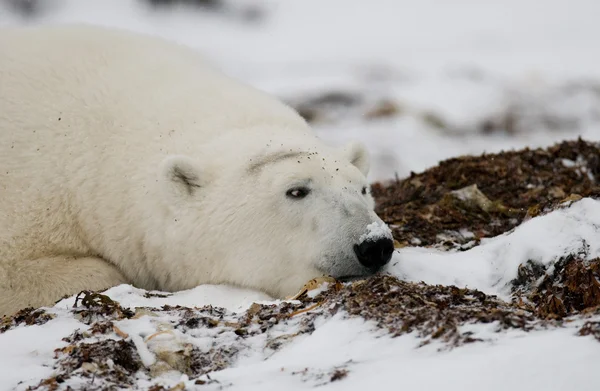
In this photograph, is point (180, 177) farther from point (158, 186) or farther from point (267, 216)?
point (267, 216)

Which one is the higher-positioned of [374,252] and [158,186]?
[158,186]

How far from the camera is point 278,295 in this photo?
4273mm

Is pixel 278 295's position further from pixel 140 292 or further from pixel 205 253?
pixel 140 292

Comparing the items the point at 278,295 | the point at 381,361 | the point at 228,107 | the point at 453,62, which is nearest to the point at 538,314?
the point at 381,361

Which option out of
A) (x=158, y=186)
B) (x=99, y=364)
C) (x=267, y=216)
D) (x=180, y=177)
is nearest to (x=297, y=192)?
(x=267, y=216)

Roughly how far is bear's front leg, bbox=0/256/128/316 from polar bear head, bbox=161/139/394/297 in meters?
0.48

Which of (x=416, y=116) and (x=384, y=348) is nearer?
(x=384, y=348)

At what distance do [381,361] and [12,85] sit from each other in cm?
366

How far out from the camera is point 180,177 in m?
4.46

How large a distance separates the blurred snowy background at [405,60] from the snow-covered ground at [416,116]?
6 cm

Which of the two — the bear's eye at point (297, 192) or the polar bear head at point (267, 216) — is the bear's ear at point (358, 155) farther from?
the bear's eye at point (297, 192)

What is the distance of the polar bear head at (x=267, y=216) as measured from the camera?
159 inches

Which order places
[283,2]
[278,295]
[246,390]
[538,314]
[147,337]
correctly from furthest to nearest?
[283,2]
[278,295]
[147,337]
[538,314]
[246,390]

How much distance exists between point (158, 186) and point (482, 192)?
270 centimetres
